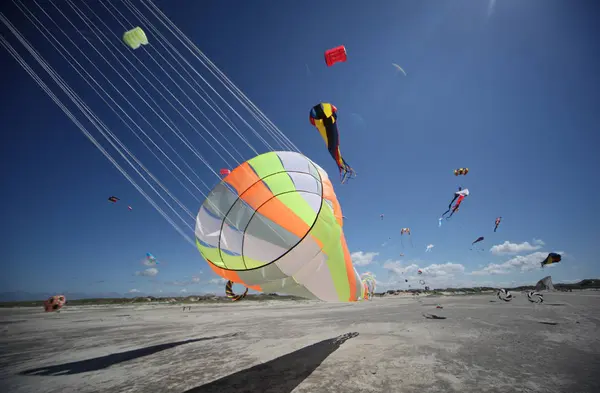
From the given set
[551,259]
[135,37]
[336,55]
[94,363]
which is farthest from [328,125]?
[551,259]

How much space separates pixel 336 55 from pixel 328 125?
8.87 feet

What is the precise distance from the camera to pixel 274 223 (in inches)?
262

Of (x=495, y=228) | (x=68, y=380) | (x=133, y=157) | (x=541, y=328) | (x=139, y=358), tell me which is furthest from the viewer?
(x=495, y=228)

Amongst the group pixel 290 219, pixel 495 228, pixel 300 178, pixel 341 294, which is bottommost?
pixel 341 294

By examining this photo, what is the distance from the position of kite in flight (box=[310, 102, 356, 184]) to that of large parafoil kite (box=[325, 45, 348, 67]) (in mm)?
1749

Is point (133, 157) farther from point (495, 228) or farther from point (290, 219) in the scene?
point (495, 228)

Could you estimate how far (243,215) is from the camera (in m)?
6.37

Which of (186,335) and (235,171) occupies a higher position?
(235,171)

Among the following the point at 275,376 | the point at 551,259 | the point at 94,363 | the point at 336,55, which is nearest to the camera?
the point at 275,376

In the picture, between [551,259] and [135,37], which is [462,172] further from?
[135,37]

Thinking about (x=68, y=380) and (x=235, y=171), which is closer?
(x=68, y=380)

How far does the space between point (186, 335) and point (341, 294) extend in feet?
24.8

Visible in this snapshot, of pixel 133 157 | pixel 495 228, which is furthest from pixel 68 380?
pixel 495 228

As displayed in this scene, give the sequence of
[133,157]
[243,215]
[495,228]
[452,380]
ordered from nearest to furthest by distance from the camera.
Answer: [452,380] → [133,157] → [243,215] → [495,228]
